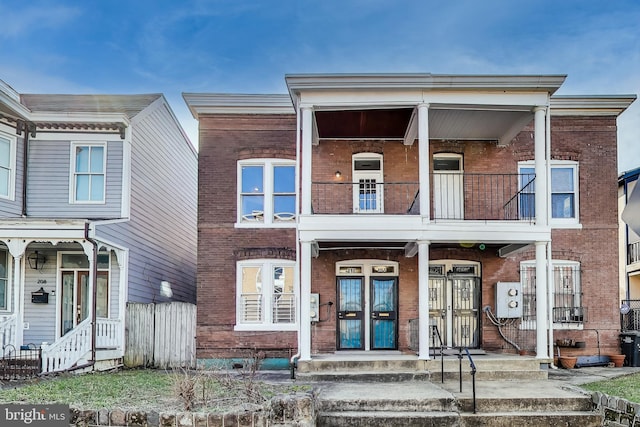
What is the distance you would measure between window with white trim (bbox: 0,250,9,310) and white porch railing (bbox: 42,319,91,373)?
2.83m

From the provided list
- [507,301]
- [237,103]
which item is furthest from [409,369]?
[237,103]

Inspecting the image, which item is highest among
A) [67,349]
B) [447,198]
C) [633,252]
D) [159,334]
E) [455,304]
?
[447,198]

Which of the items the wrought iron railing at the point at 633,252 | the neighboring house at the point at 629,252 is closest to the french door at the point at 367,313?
the neighboring house at the point at 629,252

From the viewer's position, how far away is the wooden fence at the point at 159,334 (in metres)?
15.5

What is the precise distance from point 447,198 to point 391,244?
2.11 meters

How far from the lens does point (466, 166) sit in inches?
620

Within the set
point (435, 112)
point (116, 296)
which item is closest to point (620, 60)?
point (435, 112)

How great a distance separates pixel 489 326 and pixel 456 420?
5.78 meters

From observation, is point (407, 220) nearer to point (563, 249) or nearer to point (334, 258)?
point (334, 258)

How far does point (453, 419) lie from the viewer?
9969 mm

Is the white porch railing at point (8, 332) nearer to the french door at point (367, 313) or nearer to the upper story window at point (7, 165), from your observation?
the upper story window at point (7, 165)

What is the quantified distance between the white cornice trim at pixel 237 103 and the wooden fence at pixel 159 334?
16.7 feet

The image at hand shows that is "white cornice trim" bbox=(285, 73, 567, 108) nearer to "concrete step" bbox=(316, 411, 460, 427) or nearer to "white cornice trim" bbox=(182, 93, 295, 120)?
"white cornice trim" bbox=(182, 93, 295, 120)

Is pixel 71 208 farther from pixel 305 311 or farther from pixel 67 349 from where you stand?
pixel 305 311
